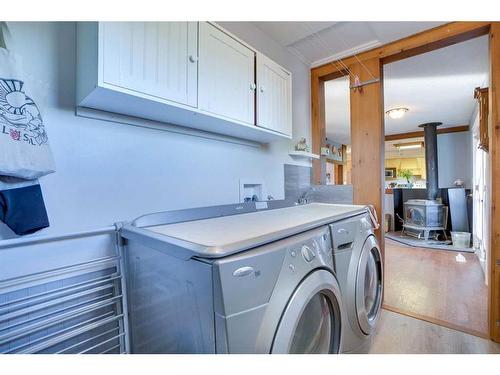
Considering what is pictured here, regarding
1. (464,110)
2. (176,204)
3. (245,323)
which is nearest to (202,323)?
(245,323)

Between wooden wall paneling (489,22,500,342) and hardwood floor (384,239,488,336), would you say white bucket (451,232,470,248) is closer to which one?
hardwood floor (384,239,488,336)

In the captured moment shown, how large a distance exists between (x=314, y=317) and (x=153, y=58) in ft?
4.22

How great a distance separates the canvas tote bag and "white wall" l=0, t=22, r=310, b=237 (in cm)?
9

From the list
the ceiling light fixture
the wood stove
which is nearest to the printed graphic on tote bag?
the ceiling light fixture

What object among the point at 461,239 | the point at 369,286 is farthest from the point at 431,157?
the point at 369,286

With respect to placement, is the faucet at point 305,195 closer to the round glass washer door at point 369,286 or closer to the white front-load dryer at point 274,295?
the round glass washer door at point 369,286

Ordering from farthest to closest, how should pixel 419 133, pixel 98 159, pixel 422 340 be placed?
pixel 419 133, pixel 422 340, pixel 98 159

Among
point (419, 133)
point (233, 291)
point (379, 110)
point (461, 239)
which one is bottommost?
point (461, 239)

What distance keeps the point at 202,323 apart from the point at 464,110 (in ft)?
17.7

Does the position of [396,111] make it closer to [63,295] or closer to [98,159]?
[98,159]

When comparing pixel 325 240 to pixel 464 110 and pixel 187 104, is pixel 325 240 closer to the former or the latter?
pixel 187 104

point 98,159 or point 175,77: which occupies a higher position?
point 175,77

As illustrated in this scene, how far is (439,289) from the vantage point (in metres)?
2.51
